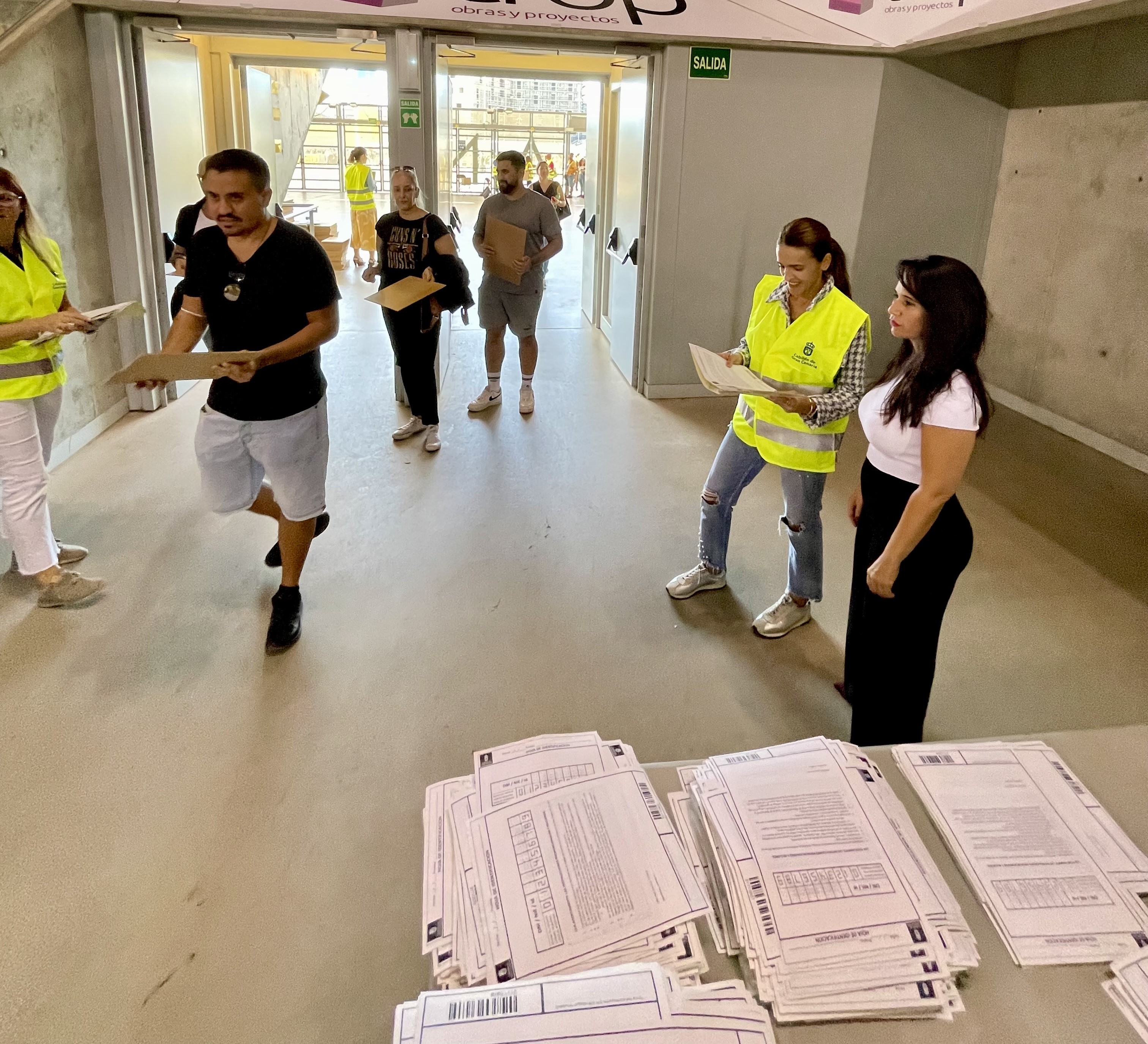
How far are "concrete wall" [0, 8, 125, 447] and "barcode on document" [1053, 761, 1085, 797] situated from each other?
444 cm

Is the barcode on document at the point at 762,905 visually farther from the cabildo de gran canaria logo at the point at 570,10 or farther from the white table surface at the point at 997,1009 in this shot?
the cabildo de gran canaria logo at the point at 570,10

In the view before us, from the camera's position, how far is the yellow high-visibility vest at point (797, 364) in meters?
2.57

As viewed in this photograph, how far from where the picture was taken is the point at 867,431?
81.7 inches

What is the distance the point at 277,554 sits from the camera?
11.3 ft

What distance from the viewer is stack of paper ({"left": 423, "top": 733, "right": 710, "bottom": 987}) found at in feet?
3.51

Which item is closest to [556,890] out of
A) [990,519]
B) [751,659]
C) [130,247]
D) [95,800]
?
[95,800]

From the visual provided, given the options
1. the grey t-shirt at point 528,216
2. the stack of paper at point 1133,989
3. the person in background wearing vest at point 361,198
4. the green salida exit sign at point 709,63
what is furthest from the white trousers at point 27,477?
the person in background wearing vest at point 361,198

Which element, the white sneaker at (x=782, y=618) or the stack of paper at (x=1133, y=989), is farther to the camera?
the white sneaker at (x=782, y=618)

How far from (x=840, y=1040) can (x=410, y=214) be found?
4.33 meters

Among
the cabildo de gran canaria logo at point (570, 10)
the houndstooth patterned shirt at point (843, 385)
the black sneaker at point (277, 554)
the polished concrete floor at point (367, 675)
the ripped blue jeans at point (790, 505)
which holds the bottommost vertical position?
the polished concrete floor at point (367, 675)

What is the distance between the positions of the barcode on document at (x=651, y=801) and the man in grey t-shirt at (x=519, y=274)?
4105 mm

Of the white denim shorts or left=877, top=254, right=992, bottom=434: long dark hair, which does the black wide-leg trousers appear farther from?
the white denim shorts

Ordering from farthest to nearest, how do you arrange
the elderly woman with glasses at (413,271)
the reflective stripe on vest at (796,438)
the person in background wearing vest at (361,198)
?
1. the person in background wearing vest at (361,198)
2. the elderly woman with glasses at (413,271)
3. the reflective stripe on vest at (796,438)

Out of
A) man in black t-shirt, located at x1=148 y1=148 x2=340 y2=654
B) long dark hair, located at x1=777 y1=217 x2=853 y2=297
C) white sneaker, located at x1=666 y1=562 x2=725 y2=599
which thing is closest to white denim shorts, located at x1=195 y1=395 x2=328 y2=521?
man in black t-shirt, located at x1=148 y1=148 x2=340 y2=654
